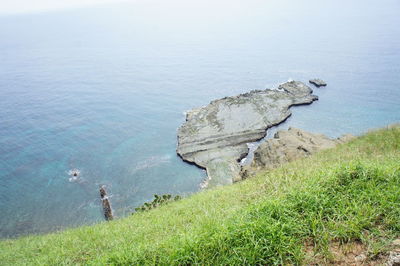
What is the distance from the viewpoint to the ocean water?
141ft

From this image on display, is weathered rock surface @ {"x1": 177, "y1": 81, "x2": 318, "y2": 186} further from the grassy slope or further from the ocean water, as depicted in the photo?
the grassy slope

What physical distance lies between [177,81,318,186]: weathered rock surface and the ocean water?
268 cm

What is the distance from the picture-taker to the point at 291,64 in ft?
305

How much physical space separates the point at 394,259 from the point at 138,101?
7502 centimetres

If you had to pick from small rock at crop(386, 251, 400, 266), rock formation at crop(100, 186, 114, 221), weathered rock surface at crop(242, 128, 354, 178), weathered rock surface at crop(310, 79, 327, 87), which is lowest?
rock formation at crop(100, 186, 114, 221)

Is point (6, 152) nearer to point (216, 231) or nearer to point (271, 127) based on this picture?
point (271, 127)

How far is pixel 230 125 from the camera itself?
2234 inches

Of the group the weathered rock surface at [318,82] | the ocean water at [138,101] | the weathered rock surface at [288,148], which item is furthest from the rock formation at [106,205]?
the weathered rock surface at [318,82]

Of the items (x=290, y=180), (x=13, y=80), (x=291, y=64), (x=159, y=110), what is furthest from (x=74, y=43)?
(x=290, y=180)

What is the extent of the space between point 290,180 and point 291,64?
293 ft

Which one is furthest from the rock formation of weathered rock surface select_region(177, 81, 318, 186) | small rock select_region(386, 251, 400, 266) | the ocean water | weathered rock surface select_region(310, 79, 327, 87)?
weathered rock surface select_region(310, 79, 327, 87)

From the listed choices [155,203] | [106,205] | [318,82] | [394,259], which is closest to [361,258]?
[394,259]

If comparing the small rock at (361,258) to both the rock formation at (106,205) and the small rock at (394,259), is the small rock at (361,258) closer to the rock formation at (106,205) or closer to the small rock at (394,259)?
the small rock at (394,259)

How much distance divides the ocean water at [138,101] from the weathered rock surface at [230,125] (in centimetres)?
268
